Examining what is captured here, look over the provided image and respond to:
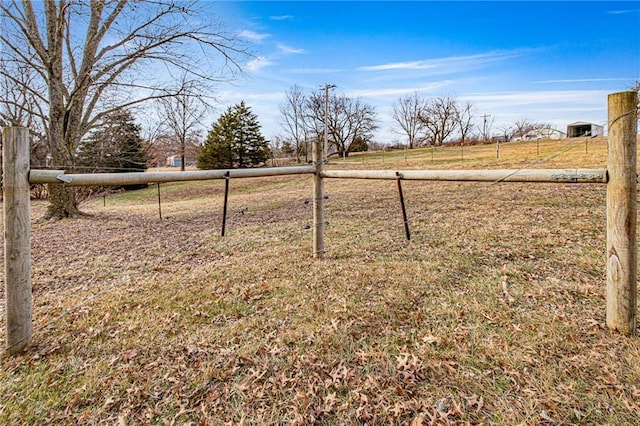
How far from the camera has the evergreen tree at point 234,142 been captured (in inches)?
949

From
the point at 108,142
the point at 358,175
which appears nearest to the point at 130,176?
the point at 358,175

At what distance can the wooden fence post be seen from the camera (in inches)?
142

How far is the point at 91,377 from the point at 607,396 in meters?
2.68

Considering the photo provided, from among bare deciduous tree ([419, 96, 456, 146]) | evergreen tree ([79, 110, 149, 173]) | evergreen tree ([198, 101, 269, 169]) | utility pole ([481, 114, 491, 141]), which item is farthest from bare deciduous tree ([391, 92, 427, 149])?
evergreen tree ([79, 110, 149, 173])

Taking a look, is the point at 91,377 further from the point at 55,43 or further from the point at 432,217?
the point at 55,43

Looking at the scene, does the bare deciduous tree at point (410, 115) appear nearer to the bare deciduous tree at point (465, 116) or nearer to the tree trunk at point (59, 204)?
the bare deciduous tree at point (465, 116)

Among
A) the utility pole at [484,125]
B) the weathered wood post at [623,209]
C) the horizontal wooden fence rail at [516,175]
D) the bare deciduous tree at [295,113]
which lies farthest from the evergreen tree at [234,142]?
the utility pole at [484,125]

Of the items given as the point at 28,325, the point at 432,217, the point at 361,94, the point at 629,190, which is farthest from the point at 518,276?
the point at 361,94

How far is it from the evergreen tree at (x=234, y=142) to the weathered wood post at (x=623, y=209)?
930 inches

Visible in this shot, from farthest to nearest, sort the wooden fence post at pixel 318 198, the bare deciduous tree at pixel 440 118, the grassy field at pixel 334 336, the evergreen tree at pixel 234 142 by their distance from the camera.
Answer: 1. the bare deciduous tree at pixel 440 118
2. the evergreen tree at pixel 234 142
3. the wooden fence post at pixel 318 198
4. the grassy field at pixel 334 336

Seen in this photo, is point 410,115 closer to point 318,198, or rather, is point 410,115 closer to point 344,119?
point 344,119

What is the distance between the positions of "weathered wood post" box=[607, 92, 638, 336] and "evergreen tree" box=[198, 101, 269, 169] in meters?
23.6

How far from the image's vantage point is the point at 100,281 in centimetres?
335

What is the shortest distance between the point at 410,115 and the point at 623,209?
1796 inches
